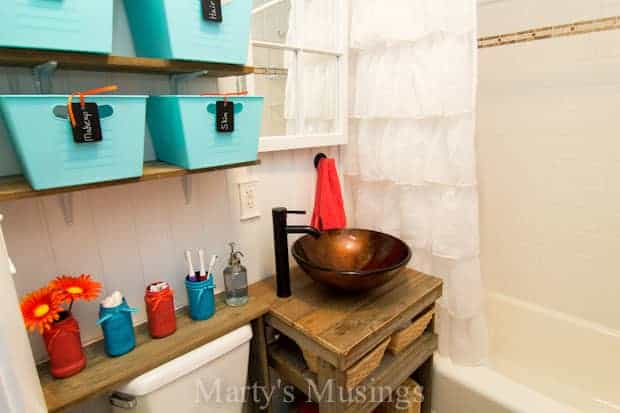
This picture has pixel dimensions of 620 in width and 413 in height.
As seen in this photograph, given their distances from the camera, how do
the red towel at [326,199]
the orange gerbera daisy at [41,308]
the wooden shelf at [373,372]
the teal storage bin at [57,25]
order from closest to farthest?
the teal storage bin at [57,25], the orange gerbera daisy at [41,308], the wooden shelf at [373,372], the red towel at [326,199]

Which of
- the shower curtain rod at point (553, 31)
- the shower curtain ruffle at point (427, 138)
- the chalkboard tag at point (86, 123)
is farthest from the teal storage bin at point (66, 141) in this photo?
the shower curtain rod at point (553, 31)

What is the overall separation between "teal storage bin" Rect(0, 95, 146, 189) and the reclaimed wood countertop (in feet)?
1.60

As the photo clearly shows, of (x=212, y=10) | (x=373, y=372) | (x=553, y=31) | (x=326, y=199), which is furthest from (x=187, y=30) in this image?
(x=553, y=31)

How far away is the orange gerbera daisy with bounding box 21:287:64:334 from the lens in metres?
0.78

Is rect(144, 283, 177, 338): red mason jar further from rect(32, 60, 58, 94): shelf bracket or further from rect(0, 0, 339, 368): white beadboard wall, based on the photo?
rect(32, 60, 58, 94): shelf bracket

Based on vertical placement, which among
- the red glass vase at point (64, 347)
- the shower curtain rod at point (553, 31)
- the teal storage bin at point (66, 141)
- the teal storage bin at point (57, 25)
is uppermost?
the shower curtain rod at point (553, 31)

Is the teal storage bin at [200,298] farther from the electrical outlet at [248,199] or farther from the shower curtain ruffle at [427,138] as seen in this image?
the shower curtain ruffle at [427,138]

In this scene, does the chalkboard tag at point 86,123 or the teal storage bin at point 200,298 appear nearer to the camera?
the chalkboard tag at point 86,123

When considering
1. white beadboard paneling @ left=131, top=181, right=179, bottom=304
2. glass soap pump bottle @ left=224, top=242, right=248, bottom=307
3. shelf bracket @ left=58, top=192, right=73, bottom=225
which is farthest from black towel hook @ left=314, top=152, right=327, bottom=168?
shelf bracket @ left=58, top=192, right=73, bottom=225

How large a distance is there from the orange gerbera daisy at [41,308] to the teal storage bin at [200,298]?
34cm

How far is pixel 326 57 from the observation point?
4.83 ft

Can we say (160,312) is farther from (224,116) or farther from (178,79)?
(178,79)

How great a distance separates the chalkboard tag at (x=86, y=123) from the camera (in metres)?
0.71

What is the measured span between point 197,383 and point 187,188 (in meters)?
0.59
